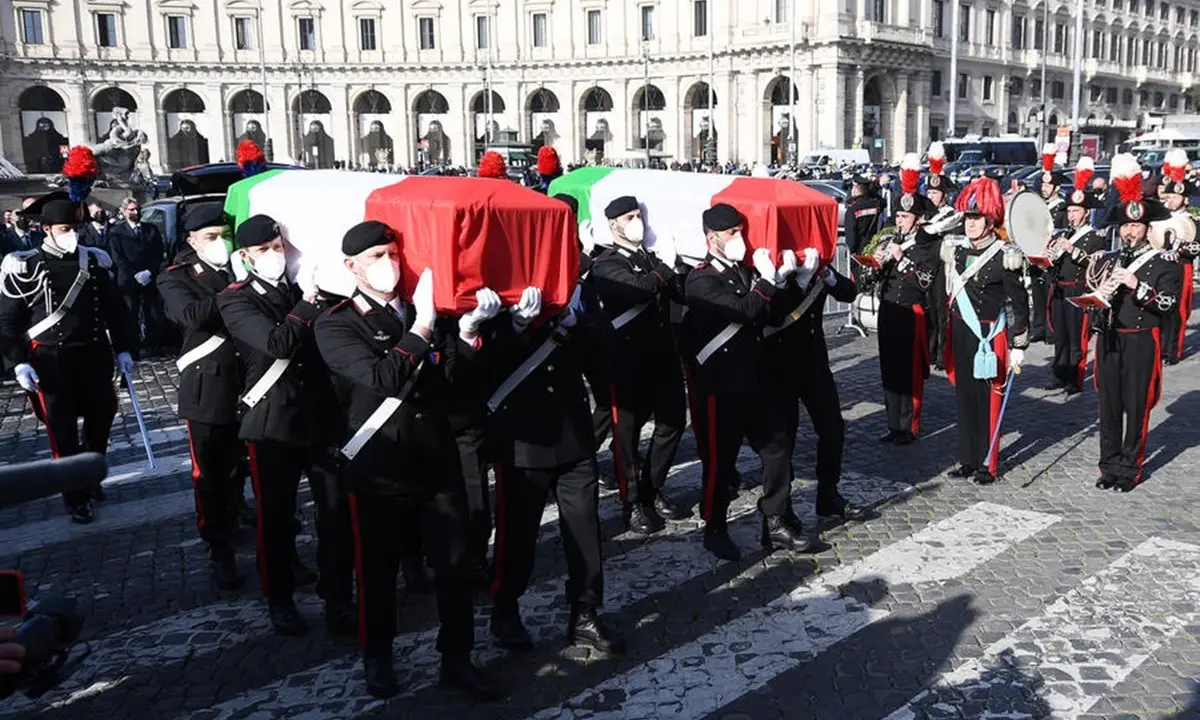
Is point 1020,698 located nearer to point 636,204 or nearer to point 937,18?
point 636,204

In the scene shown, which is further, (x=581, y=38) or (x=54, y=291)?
(x=581, y=38)

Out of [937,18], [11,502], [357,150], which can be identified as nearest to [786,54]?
[937,18]

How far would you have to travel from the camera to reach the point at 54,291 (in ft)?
22.1

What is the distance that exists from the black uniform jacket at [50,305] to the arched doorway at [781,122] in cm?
5528

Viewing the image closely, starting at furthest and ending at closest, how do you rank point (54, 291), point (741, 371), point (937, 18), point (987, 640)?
point (937, 18)
point (54, 291)
point (741, 371)
point (987, 640)

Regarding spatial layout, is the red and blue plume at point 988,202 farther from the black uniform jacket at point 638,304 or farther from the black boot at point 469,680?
the black boot at point 469,680

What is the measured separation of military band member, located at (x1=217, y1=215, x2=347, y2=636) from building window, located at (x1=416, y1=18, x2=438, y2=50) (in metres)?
66.1

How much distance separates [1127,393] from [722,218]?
3.39 meters

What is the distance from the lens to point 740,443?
19.6 feet

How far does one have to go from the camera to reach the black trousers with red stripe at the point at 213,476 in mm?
5684

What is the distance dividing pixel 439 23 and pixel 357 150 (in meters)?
9.20

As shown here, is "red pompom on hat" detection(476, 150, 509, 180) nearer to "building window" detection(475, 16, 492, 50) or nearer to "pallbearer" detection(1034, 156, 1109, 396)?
"pallbearer" detection(1034, 156, 1109, 396)

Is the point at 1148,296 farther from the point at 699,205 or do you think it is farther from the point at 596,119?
the point at 596,119

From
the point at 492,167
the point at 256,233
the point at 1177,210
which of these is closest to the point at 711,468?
the point at 256,233
